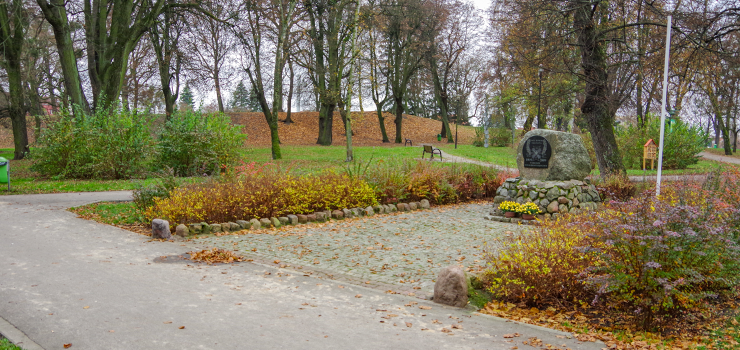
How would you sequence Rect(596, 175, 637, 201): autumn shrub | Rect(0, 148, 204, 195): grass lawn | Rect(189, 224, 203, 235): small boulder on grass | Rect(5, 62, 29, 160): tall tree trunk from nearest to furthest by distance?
Rect(189, 224, 203, 235): small boulder on grass → Rect(596, 175, 637, 201): autumn shrub → Rect(0, 148, 204, 195): grass lawn → Rect(5, 62, 29, 160): tall tree trunk

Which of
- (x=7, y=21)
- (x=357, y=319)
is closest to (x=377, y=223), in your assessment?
(x=357, y=319)

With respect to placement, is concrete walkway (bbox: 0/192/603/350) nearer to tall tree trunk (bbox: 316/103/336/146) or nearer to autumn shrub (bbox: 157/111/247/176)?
autumn shrub (bbox: 157/111/247/176)

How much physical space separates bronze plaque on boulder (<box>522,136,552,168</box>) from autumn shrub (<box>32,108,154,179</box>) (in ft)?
43.6

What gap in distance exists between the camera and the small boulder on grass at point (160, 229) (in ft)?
26.6

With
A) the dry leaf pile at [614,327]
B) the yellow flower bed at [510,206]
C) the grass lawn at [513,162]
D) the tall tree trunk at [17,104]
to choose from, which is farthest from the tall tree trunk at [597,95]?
the tall tree trunk at [17,104]

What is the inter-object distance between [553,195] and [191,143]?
1239 cm

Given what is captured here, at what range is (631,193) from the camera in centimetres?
1302

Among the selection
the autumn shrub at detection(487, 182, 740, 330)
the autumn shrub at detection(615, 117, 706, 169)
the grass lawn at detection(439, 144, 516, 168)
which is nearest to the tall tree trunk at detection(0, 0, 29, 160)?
the autumn shrub at detection(487, 182, 740, 330)

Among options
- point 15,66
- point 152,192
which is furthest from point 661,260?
point 15,66

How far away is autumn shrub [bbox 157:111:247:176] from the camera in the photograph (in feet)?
55.7

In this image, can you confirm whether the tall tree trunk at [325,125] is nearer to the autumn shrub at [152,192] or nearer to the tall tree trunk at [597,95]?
the tall tree trunk at [597,95]

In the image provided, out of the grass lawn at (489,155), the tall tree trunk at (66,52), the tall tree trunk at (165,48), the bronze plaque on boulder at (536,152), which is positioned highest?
the tall tree trunk at (165,48)

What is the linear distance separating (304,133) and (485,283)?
113 ft

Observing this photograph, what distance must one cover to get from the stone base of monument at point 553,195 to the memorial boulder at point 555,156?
237 millimetres
